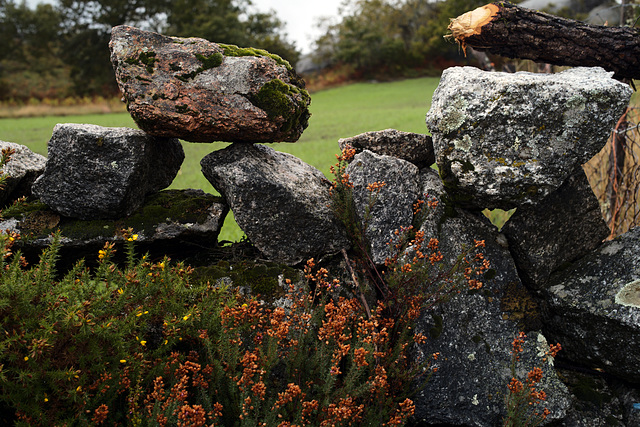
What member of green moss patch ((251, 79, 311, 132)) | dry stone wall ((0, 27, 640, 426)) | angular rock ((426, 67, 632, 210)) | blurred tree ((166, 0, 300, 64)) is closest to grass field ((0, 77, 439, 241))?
dry stone wall ((0, 27, 640, 426))

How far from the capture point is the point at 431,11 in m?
49.1

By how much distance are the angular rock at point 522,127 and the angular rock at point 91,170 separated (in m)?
2.60

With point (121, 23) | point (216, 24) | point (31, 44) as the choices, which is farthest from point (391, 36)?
point (31, 44)

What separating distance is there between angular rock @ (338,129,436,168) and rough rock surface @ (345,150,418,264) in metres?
0.27

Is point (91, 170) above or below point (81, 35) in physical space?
below

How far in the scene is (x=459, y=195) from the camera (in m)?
3.93

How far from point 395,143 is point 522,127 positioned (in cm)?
124

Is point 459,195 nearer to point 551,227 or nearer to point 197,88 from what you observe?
point 551,227

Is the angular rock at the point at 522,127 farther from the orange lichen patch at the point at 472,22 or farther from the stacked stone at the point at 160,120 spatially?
the stacked stone at the point at 160,120

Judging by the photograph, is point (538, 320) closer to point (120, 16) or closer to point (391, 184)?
point (391, 184)

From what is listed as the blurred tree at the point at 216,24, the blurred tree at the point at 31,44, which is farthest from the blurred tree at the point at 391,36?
the blurred tree at the point at 31,44

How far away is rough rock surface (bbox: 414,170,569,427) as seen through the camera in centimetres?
364

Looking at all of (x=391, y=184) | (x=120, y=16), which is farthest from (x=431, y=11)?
(x=391, y=184)

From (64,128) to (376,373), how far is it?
3189 millimetres
